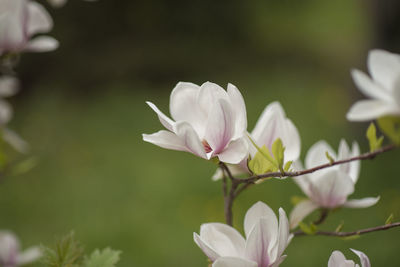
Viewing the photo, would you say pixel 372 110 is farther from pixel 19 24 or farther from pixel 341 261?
pixel 19 24

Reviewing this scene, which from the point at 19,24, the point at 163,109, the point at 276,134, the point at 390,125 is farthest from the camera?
the point at 163,109

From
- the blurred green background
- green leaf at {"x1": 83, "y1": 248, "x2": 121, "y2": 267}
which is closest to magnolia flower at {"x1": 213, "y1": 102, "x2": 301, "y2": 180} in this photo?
green leaf at {"x1": 83, "y1": 248, "x2": 121, "y2": 267}

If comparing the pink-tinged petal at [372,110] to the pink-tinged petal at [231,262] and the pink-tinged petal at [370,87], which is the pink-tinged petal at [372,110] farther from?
the pink-tinged petal at [231,262]

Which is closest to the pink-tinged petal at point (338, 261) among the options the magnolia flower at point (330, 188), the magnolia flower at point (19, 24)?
the magnolia flower at point (330, 188)

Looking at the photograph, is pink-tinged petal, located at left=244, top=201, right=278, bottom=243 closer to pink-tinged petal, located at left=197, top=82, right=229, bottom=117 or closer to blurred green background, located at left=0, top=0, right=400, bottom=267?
pink-tinged petal, located at left=197, top=82, right=229, bottom=117

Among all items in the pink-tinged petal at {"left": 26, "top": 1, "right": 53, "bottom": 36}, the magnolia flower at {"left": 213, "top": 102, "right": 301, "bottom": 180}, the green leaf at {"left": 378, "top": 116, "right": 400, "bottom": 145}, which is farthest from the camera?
the pink-tinged petal at {"left": 26, "top": 1, "right": 53, "bottom": 36}

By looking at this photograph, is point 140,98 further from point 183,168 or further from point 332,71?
point 332,71

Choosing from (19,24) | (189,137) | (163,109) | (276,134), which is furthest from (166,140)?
(163,109)
